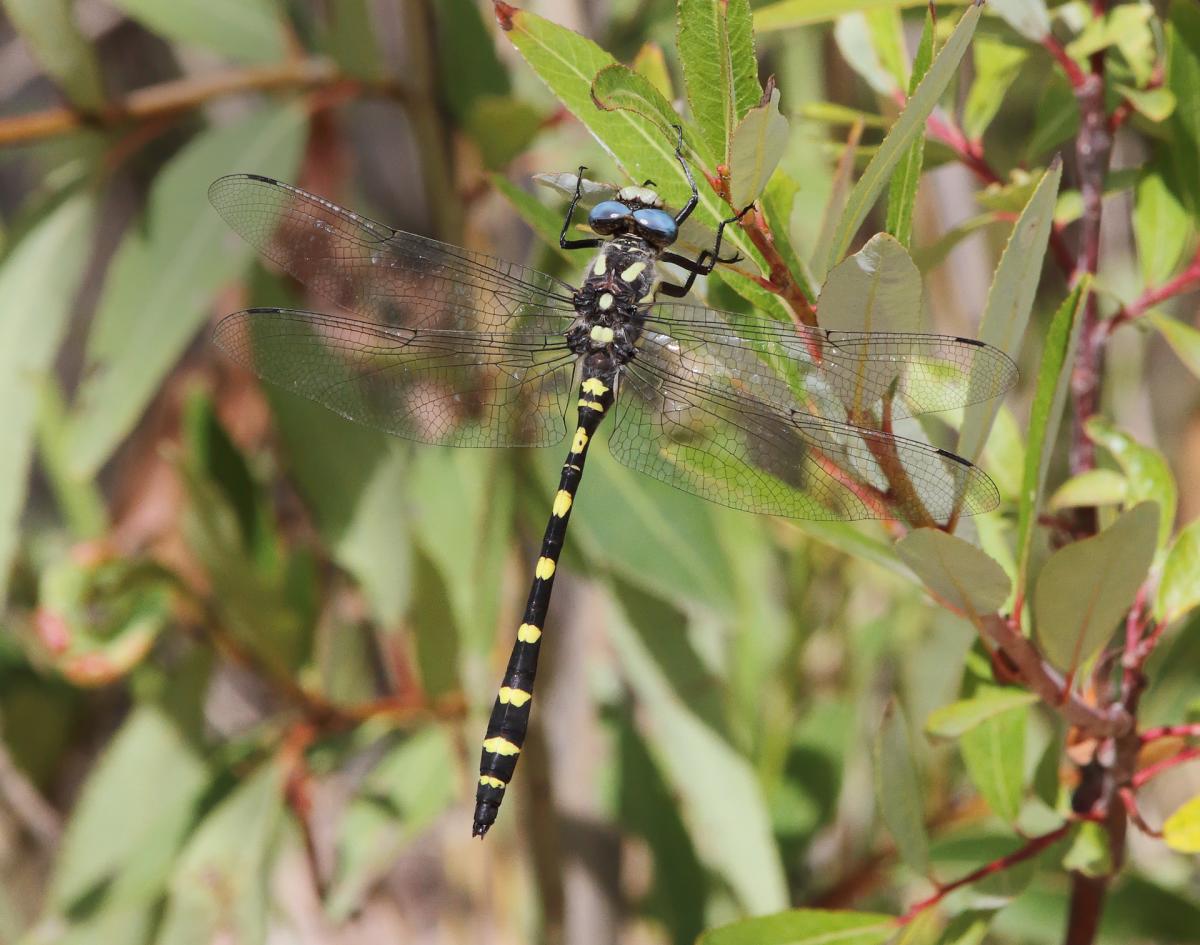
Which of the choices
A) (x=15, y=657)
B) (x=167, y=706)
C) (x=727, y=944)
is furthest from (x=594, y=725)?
(x=15, y=657)

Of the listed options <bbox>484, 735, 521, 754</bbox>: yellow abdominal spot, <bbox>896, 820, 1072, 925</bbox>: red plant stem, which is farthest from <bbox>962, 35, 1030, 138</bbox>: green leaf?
<bbox>484, 735, 521, 754</bbox>: yellow abdominal spot

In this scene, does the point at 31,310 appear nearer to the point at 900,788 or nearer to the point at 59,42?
the point at 59,42

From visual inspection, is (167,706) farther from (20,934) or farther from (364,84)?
(364,84)

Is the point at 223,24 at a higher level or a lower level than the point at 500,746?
higher

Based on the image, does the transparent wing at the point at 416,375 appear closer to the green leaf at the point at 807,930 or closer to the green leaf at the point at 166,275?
the green leaf at the point at 166,275

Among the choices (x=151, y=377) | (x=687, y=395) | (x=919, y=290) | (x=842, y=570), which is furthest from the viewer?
(x=842, y=570)

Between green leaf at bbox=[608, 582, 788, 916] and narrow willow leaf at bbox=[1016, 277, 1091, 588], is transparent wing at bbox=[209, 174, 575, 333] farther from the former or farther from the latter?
narrow willow leaf at bbox=[1016, 277, 1091, 588]

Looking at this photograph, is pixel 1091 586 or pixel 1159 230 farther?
pixel 1159 230

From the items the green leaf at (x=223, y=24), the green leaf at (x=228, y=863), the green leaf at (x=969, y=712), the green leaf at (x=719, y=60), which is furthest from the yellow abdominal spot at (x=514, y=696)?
the green leaf at (x=223, y=24)

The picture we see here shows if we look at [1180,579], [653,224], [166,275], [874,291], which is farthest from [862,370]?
[166,275]
